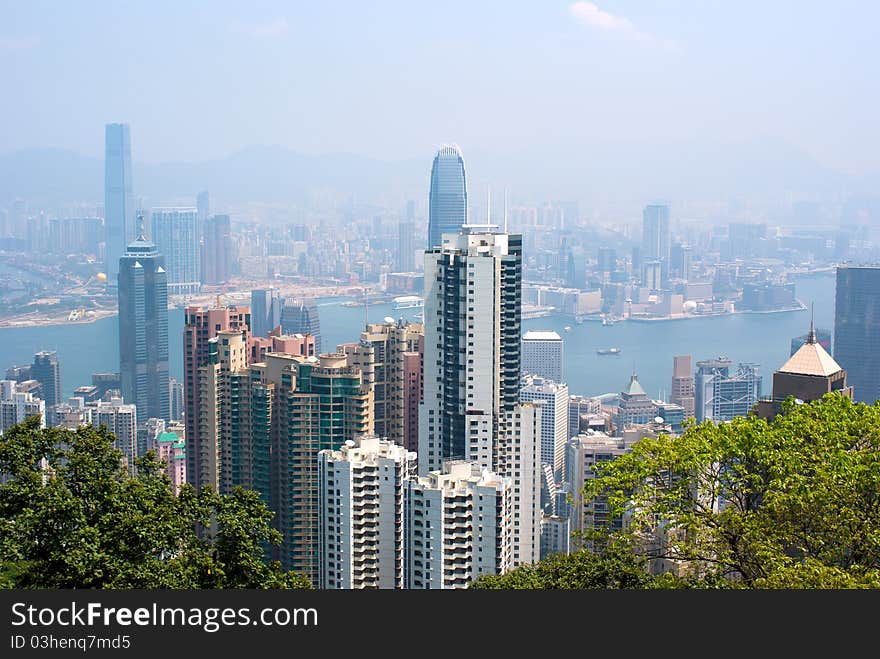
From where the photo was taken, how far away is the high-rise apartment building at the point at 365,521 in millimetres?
4844

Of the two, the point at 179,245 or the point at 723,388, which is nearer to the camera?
the point at 723,388

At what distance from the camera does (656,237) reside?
44.3 ft

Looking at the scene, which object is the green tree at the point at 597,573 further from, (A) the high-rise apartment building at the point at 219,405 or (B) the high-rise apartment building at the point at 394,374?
(A) the high-rise apartment building at the point at 219,405

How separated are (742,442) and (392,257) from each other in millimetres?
10706

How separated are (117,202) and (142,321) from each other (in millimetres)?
1514

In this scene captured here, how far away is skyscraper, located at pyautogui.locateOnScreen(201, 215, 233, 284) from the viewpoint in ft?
42.4

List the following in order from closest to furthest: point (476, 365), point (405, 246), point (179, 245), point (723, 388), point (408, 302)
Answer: point (476, 365) → point (408, 302) → point (723, 388) → point (405, 246) → point (179, 245)

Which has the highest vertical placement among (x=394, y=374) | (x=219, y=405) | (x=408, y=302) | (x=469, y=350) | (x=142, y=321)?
(x=408, y=302)

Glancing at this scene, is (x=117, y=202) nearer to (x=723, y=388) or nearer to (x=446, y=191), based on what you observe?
(x=446, y=191)

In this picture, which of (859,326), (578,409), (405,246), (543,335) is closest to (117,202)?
(405,246)

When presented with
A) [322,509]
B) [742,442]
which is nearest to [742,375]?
[322,509]

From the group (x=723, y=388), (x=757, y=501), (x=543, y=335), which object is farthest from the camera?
(x=543, y=335)

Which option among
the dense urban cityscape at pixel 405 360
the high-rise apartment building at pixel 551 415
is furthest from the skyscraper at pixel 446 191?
the high-rise apartment building at pixel 551 415

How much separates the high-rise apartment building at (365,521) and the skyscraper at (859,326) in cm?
464
